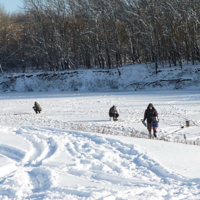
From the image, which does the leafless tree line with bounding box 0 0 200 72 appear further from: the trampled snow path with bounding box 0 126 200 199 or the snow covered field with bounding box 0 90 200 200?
the trampled snow path with bounding box 0 126 200 199

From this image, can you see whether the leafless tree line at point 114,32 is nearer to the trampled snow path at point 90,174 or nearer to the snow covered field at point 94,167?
the snow covered field at point 94,167

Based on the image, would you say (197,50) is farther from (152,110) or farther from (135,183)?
(135,183)

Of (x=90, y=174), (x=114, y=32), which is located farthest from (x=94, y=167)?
(x=114, y=32)

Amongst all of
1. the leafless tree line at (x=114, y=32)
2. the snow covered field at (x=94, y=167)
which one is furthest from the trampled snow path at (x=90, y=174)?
the leafless tree line at (x=114, y=32)

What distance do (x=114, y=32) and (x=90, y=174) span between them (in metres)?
37.9

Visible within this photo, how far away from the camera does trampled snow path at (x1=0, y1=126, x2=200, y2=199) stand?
6660mm

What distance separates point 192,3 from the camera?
38.9 metres

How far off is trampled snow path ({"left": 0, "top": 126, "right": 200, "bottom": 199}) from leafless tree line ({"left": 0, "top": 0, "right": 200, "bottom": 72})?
1222 inches

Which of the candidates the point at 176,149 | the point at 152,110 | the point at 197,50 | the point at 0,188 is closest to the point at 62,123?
the point at 152,110

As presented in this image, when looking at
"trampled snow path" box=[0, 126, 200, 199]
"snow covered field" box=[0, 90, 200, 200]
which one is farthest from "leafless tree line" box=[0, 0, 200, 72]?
"trampled snow path" box=[0, 126, 200, 199]

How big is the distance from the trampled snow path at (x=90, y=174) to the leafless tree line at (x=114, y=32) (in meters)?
Answer: 31.0

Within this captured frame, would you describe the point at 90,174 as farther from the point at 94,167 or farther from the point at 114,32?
the point at 114,32

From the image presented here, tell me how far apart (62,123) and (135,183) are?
12786 millimetres

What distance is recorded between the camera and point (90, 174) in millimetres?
7871
